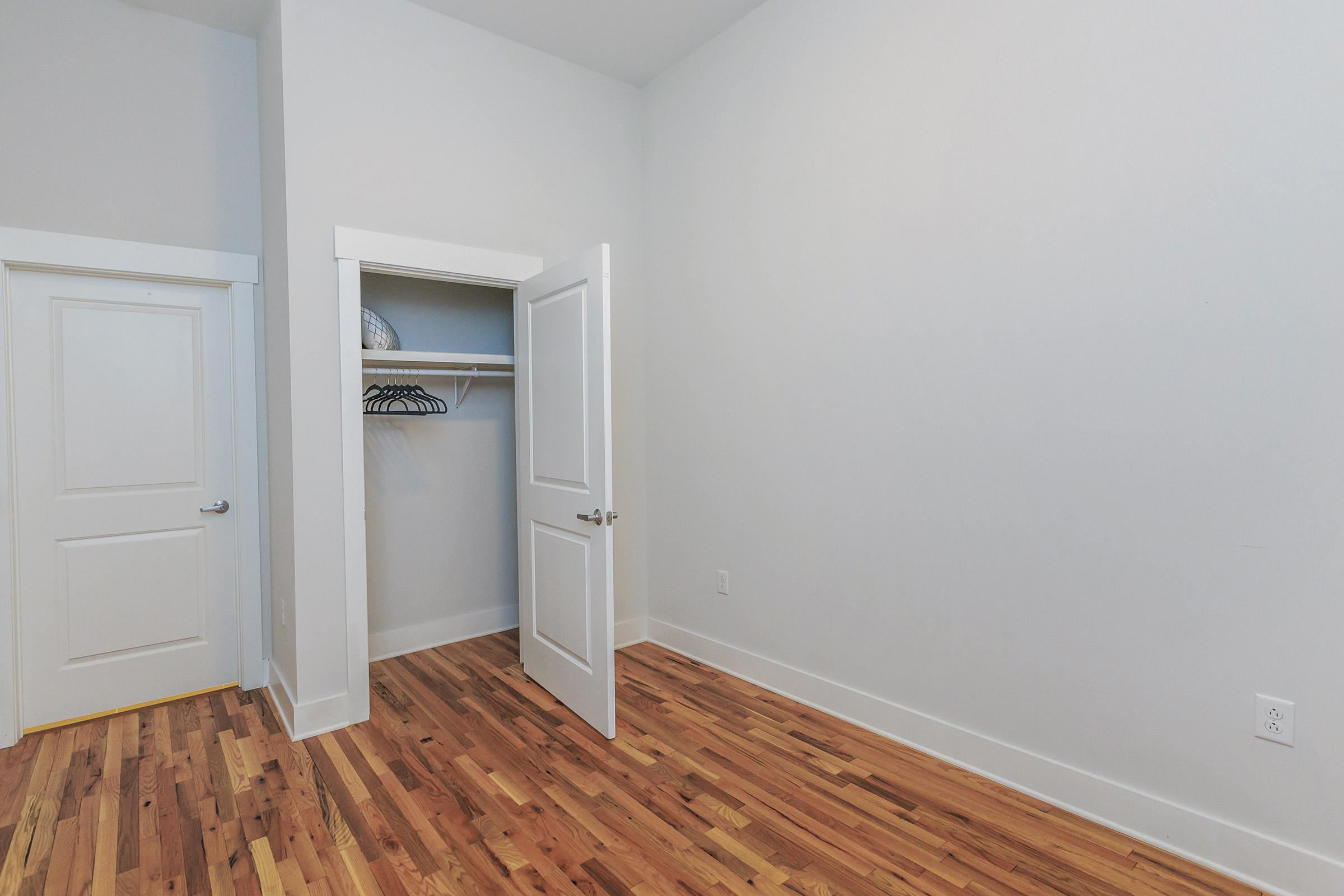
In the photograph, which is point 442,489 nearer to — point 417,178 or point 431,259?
point 431,259

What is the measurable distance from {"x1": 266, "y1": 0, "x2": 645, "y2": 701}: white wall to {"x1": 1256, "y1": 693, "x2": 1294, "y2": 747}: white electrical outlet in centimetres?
276

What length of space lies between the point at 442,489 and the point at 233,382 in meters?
1.14

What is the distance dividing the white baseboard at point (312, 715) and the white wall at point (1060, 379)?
1878 millimetres

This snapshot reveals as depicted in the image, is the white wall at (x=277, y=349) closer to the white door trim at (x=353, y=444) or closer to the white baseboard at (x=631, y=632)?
the white door trim at (x=353, y=444)

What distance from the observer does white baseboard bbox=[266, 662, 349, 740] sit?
2727 mm

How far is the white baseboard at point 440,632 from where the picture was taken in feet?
11.8

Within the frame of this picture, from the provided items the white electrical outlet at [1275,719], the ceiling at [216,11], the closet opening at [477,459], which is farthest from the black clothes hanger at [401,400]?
the white electrical outlet at [1275,719]

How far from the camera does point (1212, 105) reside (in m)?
1.84

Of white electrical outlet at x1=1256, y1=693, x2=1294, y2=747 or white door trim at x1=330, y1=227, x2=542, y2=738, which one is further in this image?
white door trim at x1=330, y1=227, x2=542, y2=738

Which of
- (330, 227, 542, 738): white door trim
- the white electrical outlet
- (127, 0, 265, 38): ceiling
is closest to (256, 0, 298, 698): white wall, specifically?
(127, 0, 265, 38): ceiling

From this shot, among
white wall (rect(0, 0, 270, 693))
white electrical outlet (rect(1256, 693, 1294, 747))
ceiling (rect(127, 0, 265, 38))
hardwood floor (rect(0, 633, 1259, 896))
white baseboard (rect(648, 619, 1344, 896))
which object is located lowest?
hardwood floor (rect(0, 633, 1259, 896))

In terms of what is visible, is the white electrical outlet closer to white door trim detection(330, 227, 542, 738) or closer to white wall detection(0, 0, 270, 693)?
white door trim detection(330, 227, 542, 738)

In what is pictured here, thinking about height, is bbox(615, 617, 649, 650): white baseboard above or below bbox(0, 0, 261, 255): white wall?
below

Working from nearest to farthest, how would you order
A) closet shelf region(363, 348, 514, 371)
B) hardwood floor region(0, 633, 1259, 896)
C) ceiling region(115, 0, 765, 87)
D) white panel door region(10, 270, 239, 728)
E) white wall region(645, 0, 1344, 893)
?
white wall region(645, 0, 1344, 893) < hardwood floor region(0, 633, 1259, 896) < white panel door region(10, 270, 239, 728) < ceiling region(115, 0, 765, 87) < closet shelf region(363, 348, 514, 371)
